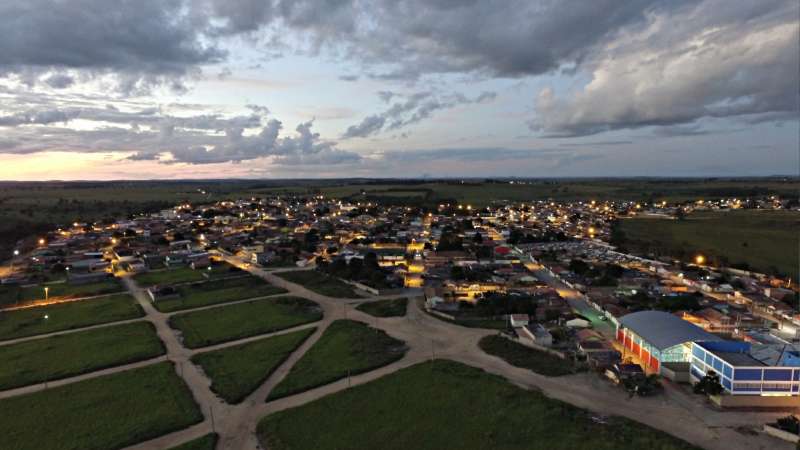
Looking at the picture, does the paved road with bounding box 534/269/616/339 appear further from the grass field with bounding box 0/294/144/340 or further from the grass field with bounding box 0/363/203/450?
the grass field with bounding box 0/294/144/340

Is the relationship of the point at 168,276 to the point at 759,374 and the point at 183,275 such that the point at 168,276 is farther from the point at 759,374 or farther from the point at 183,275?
the point at 759,374

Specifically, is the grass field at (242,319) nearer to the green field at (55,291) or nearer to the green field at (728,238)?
the green field at (55,291)

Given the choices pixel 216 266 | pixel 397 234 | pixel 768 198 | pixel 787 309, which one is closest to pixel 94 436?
pixel 216 266

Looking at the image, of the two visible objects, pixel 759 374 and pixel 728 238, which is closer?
pixel 759 374

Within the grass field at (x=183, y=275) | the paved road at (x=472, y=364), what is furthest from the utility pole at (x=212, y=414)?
the grass field at (x=183, y=275)

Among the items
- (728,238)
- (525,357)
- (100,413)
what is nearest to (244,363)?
(100,413)
